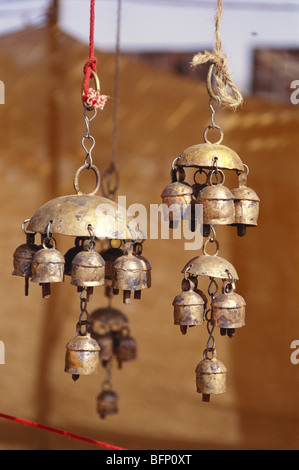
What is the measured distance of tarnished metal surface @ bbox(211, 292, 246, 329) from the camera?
1.62 m

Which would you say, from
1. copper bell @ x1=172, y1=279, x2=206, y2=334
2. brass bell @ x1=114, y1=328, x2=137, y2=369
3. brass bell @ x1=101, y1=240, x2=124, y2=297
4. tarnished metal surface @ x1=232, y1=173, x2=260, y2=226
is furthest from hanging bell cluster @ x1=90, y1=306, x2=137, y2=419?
tarnished metal surface @ x1=232, y1=173, x2=260, y2=226

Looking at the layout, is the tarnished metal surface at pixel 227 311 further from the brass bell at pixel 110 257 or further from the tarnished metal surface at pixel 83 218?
the brass bell at pixel 110 257

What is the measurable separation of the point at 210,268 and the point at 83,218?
0.40 metres

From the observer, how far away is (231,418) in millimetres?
3721

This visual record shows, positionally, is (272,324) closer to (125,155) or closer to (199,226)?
(125,155)

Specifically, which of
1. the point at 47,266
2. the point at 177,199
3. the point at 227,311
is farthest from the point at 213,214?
the point at 47,266

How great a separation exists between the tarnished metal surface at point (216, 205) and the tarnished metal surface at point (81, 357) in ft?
1.71

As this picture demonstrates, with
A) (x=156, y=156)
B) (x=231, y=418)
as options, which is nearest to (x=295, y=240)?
(x=156, y=156)

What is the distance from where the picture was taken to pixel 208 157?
64.4 inches

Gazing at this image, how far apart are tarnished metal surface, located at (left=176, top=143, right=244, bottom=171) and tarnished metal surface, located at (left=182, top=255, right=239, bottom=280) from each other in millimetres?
273

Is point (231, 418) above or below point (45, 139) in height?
below

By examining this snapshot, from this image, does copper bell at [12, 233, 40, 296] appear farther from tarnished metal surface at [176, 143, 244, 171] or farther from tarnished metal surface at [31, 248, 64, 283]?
tarnished metal surface at [176, 143, 244, 171]

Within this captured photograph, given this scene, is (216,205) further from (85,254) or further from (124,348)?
(124,348)
